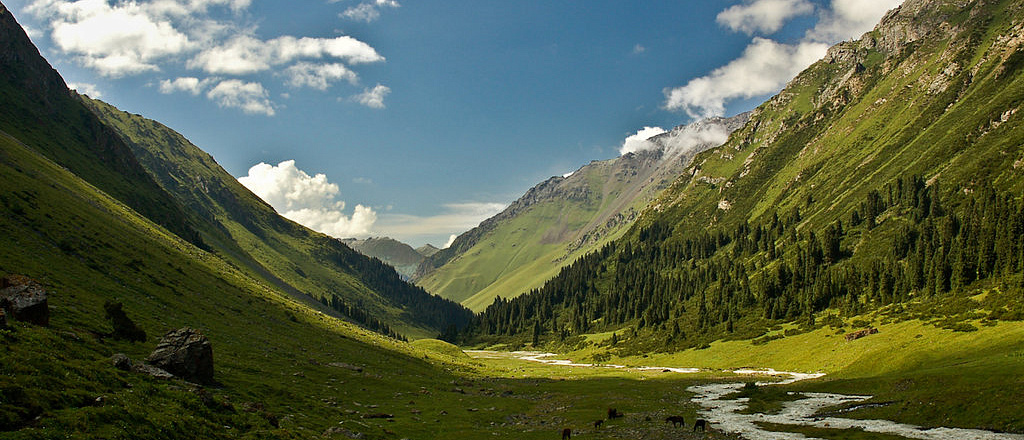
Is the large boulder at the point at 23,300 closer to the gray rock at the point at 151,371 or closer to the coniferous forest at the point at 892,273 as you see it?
the gray rock at the point at 151,371

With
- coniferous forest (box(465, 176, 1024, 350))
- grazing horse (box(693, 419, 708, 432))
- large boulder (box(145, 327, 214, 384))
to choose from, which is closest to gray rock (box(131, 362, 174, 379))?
large boulder (box(145, 327, 214, 384))

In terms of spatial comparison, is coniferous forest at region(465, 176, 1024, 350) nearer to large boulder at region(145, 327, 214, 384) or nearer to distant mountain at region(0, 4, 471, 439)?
distant mountain at region(0, 4, 471, 439)

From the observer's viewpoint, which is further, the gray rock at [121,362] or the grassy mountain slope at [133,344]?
the gray rock at [121,362]

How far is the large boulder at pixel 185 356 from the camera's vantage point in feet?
110

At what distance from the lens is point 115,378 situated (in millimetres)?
25125

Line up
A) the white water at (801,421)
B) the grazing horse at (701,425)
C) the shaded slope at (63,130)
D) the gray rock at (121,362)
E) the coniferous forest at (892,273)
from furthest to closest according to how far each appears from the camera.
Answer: the shaded slope at (63,130), the coniferous forest at (892,273), the grazing horse at (701,425), the white water at (801,421), the gray rock at (121,362)

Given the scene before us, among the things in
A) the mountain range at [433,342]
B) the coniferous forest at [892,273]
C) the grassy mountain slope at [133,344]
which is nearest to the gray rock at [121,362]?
the mountain range at [433,342]

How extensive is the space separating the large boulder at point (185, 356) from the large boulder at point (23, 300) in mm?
6911

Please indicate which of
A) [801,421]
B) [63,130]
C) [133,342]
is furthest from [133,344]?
[63,130]

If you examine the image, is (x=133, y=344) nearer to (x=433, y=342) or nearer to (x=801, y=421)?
(x=801, y=421)

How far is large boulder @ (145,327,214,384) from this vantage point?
3350cm

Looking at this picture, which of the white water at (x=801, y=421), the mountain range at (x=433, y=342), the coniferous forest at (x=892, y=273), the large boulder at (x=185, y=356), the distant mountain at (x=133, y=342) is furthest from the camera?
the coniferous forest at (x=892, y=273)

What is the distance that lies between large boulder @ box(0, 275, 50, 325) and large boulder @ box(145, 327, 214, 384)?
6.91 metres

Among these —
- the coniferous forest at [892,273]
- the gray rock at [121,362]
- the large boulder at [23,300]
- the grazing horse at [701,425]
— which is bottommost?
the grazing horse at [701,425]
